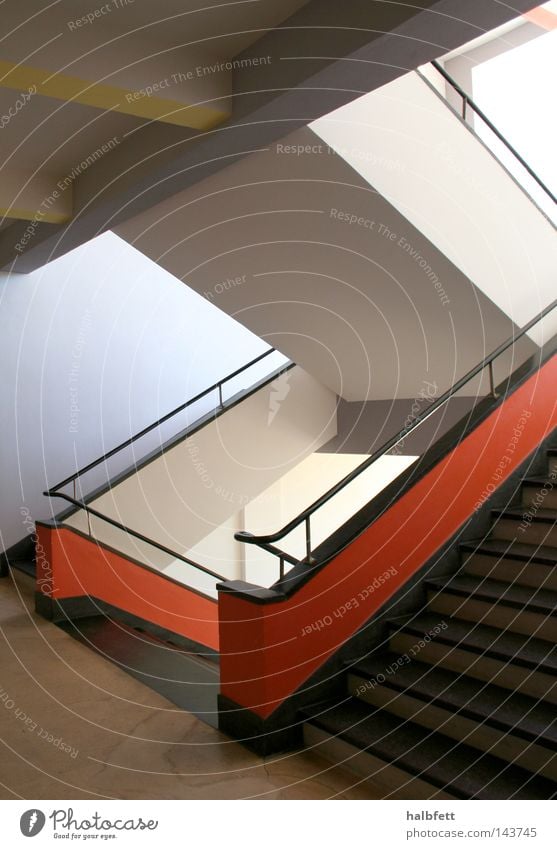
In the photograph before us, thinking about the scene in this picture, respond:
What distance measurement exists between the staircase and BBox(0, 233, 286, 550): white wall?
4544 mm

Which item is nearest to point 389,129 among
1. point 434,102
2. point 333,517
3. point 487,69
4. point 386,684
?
point 434,102

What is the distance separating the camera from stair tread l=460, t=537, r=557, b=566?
12.9 feet

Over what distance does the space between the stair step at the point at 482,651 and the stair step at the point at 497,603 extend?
47 mm

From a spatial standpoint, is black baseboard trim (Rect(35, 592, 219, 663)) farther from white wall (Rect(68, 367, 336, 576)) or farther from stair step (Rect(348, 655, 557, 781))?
stair step (Rect(348, 655, 557, 781))

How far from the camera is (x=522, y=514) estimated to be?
4.31 meters

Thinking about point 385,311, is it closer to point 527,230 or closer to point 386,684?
point 527,230

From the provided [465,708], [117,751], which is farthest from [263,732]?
[465,708]

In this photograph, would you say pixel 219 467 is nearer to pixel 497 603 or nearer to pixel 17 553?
pixel 17 553

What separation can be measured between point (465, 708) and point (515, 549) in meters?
1.12

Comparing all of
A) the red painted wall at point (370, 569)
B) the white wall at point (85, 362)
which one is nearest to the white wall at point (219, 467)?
the white wall at point (85, 362)

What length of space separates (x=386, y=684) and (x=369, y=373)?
3.47 metres

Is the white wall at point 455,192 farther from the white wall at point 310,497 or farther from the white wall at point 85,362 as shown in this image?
the white wall at point 310,497

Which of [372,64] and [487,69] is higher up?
[487,69]

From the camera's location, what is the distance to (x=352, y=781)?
3.22 m
